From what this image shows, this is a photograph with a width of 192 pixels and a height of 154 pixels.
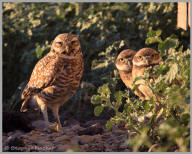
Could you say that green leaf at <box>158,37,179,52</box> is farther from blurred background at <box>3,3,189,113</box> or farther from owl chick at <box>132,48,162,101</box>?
blurred background at <box>3,3,189,113</box>

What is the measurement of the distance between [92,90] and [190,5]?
6.12ft

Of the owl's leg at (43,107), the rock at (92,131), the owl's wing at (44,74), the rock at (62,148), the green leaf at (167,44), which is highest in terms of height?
the green leaf at (167,44)

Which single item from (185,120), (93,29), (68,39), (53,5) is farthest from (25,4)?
(185,120)

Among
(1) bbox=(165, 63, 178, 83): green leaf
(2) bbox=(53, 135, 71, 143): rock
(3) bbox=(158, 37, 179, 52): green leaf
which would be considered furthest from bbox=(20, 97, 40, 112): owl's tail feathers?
(1) bbox=(165, 63, 178, 83): green leaf

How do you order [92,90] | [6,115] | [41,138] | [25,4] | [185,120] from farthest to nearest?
1. [25,4]
2. [92,90]
3. [6,115]
4. [41,138]
5. [185,120]

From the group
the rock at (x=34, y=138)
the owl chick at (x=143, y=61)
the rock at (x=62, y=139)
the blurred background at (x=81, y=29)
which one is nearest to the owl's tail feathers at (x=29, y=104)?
the rock at (x=34, y=138)

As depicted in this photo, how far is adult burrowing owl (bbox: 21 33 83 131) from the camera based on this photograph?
4609 mm

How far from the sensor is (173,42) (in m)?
3.54

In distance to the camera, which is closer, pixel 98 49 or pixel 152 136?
pixel 152 136

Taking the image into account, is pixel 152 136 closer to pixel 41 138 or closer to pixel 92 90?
pixel 41 138

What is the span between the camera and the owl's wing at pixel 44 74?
4.62m

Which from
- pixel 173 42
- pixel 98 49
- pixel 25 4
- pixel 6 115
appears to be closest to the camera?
pixel 173 42

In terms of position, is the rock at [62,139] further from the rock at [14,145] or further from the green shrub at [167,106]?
the green shrub at [167,106]

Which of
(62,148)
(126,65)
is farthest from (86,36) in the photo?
(62,148)
